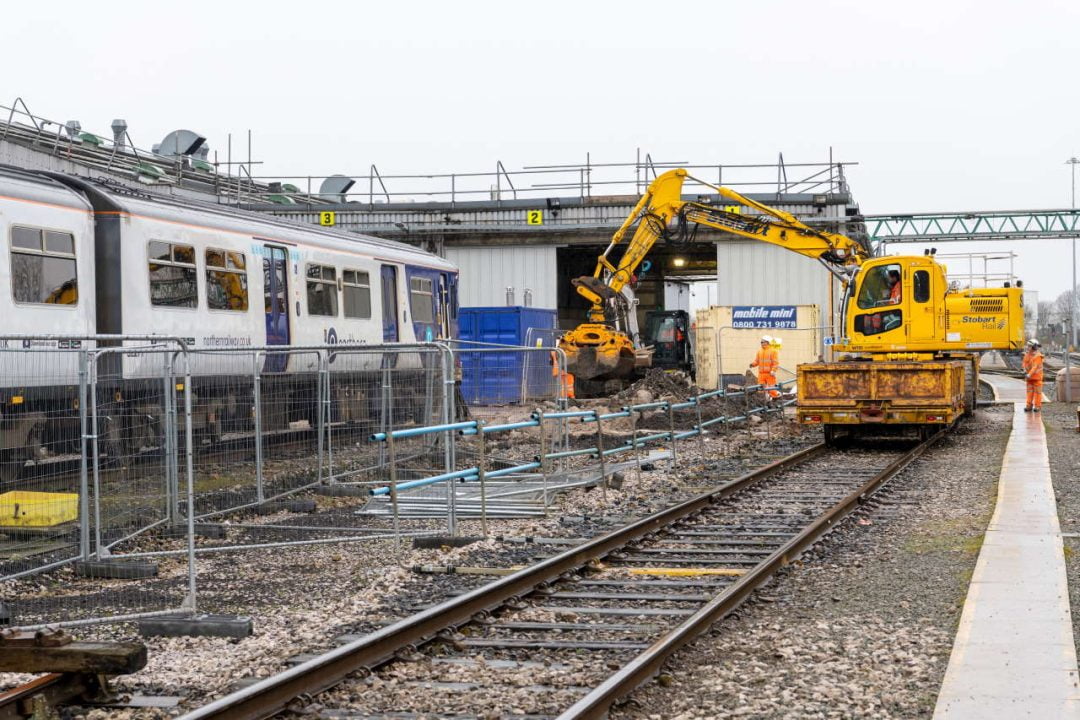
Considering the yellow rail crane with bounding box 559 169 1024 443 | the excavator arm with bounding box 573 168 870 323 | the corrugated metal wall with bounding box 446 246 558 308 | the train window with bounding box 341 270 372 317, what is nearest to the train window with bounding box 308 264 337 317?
the train window with bounding box 341 270 372 317

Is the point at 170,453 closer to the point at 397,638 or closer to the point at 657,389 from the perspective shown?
the point at 397,638

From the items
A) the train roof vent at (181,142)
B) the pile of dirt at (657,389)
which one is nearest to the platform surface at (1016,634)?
the pile of dirt at (657,389)

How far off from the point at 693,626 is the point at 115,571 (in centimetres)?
470

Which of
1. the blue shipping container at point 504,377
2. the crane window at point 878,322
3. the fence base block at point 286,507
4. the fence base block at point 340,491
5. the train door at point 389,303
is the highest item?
the train door at point 389,303

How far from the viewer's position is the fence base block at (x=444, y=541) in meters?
11.3

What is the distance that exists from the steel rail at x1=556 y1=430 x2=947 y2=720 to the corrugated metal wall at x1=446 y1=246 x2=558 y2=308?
87.3ft

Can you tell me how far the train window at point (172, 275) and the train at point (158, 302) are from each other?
0.02 meters

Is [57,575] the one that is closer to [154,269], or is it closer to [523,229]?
[154,269]

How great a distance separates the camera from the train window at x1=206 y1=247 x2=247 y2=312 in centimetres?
1759

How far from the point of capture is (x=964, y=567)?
10016 mm

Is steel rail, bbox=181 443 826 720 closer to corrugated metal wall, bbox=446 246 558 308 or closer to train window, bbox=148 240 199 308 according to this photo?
train window, bbox=148 240 199 308

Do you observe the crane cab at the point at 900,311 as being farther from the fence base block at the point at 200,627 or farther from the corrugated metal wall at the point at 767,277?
the fence base block at the point at 200,627

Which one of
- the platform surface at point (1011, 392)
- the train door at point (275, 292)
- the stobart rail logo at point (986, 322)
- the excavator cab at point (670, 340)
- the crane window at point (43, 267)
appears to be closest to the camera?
the crane window at point (43, 267)

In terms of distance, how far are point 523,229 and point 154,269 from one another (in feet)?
77.0
